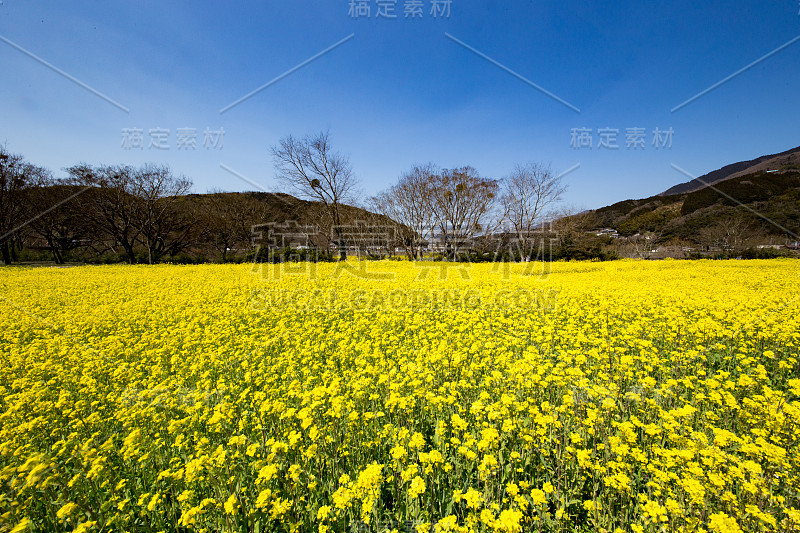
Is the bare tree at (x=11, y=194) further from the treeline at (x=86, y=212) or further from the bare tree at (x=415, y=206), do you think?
the bare tree at (x=415, y=206)

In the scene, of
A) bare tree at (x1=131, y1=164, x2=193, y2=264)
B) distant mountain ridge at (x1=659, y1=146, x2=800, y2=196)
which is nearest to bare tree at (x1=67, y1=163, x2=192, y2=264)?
bare tree at (x1=131, y1=164, x2=193, y2=264)

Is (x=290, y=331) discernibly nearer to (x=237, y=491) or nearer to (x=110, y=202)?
(x=237, y=491)

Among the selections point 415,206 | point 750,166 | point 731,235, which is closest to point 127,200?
point 415,206

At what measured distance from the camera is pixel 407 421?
324 cm

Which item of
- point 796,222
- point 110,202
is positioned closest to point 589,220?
point 796,222

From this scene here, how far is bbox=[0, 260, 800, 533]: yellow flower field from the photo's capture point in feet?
7.02

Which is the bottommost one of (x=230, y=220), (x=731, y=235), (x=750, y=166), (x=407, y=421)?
(x=407, y=421)

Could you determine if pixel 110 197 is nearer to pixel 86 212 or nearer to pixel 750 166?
pixel 86 212

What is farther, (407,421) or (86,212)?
(86,212)

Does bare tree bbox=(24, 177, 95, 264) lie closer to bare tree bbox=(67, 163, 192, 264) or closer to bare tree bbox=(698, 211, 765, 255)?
bare tree bbox=(67, 163, 192, 264)

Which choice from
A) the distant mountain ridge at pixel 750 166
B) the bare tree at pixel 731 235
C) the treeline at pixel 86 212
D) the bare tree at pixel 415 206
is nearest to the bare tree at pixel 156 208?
the treeline at pixel 86 212

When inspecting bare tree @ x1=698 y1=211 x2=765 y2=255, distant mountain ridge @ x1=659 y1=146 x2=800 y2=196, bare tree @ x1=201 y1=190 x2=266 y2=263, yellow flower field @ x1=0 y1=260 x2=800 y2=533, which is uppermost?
distant mountain ridge @ x1=659 y1=146 x2=800 y2=196

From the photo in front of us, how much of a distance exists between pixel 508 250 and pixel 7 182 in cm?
5277

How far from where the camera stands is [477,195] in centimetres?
3275
